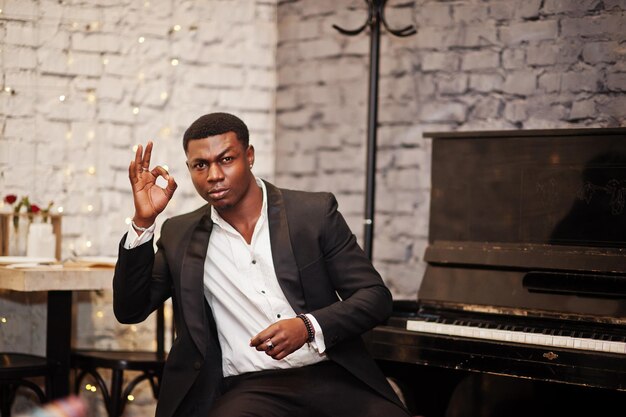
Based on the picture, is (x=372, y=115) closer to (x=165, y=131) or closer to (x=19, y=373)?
(x=165, y=131)

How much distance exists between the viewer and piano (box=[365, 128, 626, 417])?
9.97 ft

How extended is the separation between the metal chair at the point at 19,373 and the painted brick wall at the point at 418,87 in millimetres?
1658

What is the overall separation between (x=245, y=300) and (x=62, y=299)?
126cm

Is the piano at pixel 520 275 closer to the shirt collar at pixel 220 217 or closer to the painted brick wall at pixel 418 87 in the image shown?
the painted brick wall at pixel 418 87

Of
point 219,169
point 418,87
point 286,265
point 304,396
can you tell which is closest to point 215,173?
point 219,169

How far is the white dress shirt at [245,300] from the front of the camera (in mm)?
2775

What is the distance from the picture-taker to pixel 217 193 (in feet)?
9.09

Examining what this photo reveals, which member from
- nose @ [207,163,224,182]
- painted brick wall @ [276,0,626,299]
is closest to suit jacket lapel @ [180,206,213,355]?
nose @ [207,163,224,182]

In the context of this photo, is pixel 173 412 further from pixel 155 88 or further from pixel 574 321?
pixel 155 88

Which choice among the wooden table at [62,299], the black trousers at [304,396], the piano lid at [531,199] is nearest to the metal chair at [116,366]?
the wooden table at [62,299]

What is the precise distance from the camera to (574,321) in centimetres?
316

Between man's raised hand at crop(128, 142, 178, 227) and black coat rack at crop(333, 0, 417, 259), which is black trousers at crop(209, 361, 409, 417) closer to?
man's raised hand at crop(128, 142, 178, 227)

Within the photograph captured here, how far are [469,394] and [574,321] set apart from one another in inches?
31.9

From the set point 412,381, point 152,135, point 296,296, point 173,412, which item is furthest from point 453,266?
point 152,135
